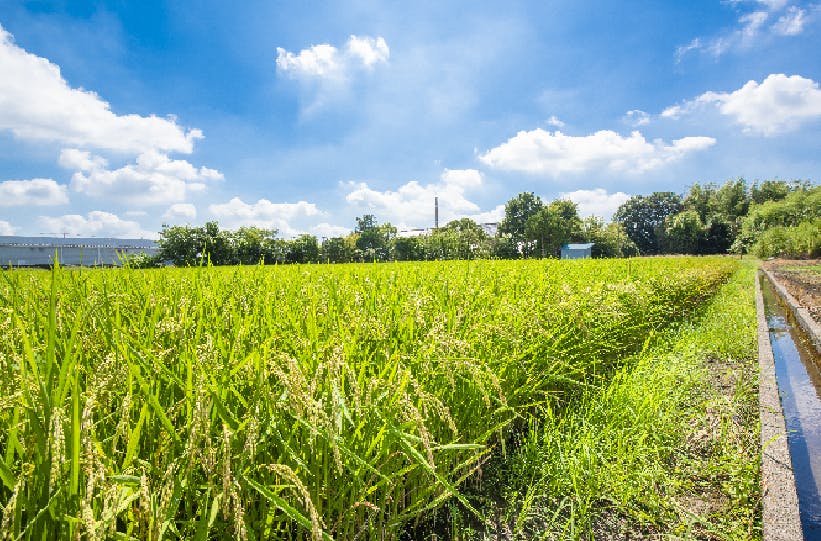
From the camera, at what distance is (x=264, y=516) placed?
1.38m

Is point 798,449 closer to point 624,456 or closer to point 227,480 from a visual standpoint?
point 624,456

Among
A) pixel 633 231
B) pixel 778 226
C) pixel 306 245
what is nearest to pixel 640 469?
pixel 306 245

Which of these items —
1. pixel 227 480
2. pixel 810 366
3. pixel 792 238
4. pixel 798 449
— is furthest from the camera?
pixel 792 238

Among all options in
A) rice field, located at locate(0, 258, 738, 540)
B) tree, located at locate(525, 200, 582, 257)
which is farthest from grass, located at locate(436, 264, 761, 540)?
tree, located at locate(525, 200, 582, 257)

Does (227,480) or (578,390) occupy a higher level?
(227,480)

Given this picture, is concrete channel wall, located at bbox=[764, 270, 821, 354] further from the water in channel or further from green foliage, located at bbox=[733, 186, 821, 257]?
green foliage, located at bbox=[733, 186, 821, 257]

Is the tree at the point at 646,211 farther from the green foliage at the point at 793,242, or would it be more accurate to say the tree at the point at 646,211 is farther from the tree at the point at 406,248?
the tree at the point at 406,248

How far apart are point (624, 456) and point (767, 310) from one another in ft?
41.6

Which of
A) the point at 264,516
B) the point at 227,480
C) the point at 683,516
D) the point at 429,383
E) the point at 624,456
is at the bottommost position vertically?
the point at 683,516

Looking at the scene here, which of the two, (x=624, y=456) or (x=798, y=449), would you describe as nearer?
(x=624, y=456)

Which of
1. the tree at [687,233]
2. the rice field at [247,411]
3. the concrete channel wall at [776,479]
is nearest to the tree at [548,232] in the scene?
the tree at [687,233]

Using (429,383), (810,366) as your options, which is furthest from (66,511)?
(810,366)

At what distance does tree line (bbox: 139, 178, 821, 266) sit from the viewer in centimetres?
4775

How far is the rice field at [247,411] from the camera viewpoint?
0.96 meters
